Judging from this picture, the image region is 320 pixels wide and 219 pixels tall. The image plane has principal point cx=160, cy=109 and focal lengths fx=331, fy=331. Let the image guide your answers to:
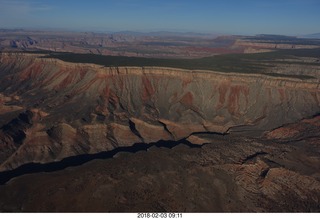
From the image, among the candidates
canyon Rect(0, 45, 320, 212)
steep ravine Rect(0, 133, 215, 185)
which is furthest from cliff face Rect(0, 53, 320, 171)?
steep ravine Rect(0, 133, 215, 185)

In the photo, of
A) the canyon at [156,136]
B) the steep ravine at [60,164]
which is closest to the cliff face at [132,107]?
the canyon at [156,136]

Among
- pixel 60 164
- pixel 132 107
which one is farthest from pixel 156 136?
pixel 60 164

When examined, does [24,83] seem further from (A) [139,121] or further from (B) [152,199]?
(B) [152,199]

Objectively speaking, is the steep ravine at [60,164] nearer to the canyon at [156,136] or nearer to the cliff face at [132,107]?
the canyon at [156,136]

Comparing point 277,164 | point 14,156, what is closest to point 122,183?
point 277,164

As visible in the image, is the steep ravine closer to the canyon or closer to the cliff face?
the canyon

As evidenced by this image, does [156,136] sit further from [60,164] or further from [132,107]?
[60,164]
